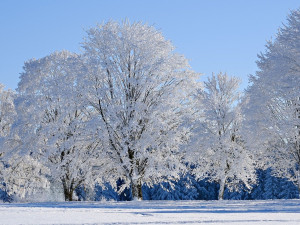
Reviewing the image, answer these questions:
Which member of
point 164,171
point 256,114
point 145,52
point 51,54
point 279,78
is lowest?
point 164,171

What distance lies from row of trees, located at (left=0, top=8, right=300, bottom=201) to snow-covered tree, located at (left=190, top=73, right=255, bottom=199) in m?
0.12

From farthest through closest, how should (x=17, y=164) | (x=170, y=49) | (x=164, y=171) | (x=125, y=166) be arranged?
(x=17, y=164) < (x=170, y=49) < (x=125, y=166) < (x=164, y=171)

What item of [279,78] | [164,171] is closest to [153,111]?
[164,171]

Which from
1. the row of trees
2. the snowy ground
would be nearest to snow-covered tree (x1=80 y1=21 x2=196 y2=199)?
the row of trees

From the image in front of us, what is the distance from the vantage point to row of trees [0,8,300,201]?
19906 mm

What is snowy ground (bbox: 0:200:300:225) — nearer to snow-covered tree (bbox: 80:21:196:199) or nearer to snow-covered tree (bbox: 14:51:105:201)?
snow-covered tree (bbox: 80:21:196:199)

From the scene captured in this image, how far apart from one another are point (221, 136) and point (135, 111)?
32.1 ft

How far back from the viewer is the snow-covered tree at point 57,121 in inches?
854

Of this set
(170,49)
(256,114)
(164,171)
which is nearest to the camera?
(164,171)

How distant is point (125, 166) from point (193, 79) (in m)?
6.33

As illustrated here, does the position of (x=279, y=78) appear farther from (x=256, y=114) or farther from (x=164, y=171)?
(x=164, y=171)

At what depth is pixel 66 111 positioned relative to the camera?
72.0 ft

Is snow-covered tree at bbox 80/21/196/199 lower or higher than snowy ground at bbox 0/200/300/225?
higher

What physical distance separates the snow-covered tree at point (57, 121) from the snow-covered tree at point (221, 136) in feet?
26.3
